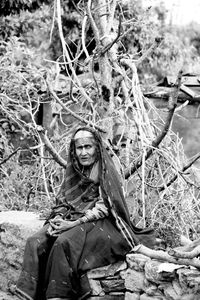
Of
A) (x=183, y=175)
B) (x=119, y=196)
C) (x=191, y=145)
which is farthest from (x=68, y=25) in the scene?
(x=119, y=196)

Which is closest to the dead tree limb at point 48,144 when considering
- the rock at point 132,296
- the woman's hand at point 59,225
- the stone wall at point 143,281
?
the woman's hand at point 59,225

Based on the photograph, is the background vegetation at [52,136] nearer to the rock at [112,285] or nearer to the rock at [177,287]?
the rock at [112,285]

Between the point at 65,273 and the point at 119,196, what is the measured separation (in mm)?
819

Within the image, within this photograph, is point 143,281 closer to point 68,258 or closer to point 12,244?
point 68,258

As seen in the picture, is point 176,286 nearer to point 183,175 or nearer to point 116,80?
point 183,175

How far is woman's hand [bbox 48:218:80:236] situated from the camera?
18.4 ft

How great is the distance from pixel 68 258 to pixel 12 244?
49.9 inches

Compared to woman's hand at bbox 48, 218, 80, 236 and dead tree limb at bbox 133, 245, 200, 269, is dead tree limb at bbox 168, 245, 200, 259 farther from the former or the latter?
woman's hand at bbox 48, 218, 80, 236

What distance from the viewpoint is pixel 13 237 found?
21.2 ft

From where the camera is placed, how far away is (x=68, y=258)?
5.37m

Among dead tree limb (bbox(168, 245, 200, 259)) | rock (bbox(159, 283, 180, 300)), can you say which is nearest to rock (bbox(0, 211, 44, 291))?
rock (bbox(159, 283, 180, 300))

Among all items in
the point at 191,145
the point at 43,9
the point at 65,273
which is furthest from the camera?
the point at 43,9

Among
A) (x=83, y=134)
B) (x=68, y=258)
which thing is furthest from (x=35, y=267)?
(x=83, y=134)

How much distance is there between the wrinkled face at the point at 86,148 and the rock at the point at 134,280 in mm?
1101
